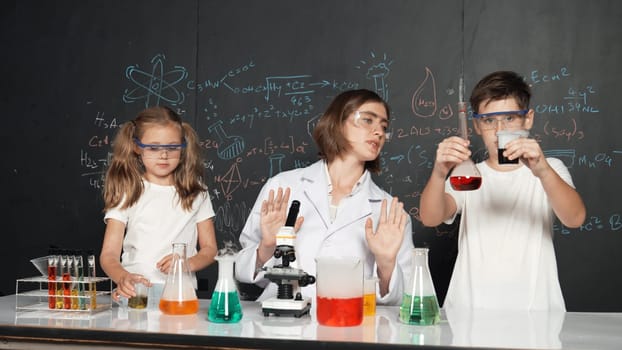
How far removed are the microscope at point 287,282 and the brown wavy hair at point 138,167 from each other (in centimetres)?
91

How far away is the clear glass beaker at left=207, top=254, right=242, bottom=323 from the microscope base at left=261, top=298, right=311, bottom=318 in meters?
0.10

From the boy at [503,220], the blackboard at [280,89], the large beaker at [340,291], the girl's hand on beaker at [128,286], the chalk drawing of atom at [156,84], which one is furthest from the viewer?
the chalk drawing of atom at [156,84]

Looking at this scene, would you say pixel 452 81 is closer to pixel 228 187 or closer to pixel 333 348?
pixel 228 187

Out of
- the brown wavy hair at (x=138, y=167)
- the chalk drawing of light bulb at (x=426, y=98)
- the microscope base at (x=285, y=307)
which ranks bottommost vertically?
the microscope base at (x=285, y=307)

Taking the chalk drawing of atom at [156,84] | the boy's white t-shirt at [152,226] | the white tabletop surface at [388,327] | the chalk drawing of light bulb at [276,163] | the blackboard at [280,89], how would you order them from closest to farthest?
the white tabletop surface at [388,327], the boy's white t-shirt at [152,226], the blackboard at [280,89], the chalk drawing of light bulb at [276,163], the chalk drawing of atom at [156,84]

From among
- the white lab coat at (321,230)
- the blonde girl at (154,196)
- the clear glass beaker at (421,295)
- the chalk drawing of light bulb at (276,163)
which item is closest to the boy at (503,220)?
the white lab coat at (321,230)

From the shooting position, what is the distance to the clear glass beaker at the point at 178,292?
208 cm

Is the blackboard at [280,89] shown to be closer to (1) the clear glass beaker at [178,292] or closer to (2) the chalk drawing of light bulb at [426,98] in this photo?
(2) the chalk drawing of light bulb at [426,98]

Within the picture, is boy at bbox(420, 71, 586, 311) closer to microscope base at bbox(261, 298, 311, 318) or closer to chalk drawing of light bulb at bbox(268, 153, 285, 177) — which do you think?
microscope base at bbox(261, 298, 311, 318)

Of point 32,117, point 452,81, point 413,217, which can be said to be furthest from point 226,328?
point 32,117

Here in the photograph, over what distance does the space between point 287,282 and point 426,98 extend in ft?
8.29

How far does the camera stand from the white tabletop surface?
172 cm

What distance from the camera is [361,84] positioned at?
14.4 feet

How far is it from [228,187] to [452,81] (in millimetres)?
1685
